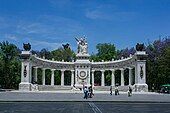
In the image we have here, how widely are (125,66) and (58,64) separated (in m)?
14.6

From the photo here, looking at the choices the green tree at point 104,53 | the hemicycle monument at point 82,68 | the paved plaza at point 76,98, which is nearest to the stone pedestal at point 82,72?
the hemicycle monument at point 82,68

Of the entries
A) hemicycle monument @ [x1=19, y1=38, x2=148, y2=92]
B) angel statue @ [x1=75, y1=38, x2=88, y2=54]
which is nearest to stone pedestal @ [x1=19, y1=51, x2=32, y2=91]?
hemicycle monument @ [x1=19, y1=38, x2=148, y2=92]

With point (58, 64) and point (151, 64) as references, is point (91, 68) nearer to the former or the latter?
point (58, 64)

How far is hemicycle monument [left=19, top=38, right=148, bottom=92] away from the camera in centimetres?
7219

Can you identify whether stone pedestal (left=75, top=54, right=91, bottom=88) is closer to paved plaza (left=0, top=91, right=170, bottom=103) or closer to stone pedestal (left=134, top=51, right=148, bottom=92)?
stone pedestal (left=134, top=51, right=148, bottom=92)

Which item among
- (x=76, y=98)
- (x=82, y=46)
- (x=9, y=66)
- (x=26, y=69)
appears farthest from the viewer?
(x=9, y=66)

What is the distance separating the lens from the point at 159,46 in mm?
87688

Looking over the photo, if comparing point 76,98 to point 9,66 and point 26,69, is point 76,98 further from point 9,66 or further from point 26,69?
point 9,66

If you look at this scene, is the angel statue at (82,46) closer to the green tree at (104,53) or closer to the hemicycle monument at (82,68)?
the hemicycle monument at (82,68)

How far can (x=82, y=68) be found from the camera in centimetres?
8206

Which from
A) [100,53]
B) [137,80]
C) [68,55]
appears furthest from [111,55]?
[137,80]

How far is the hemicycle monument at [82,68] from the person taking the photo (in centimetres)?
7219

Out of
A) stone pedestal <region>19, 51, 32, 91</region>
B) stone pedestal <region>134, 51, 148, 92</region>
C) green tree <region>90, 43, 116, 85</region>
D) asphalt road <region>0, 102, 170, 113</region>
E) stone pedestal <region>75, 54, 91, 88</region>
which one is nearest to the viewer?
asphalt road <region>0, 102, 170, 113</region>

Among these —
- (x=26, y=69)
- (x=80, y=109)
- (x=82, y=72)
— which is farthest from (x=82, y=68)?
(x=80, y=109)
